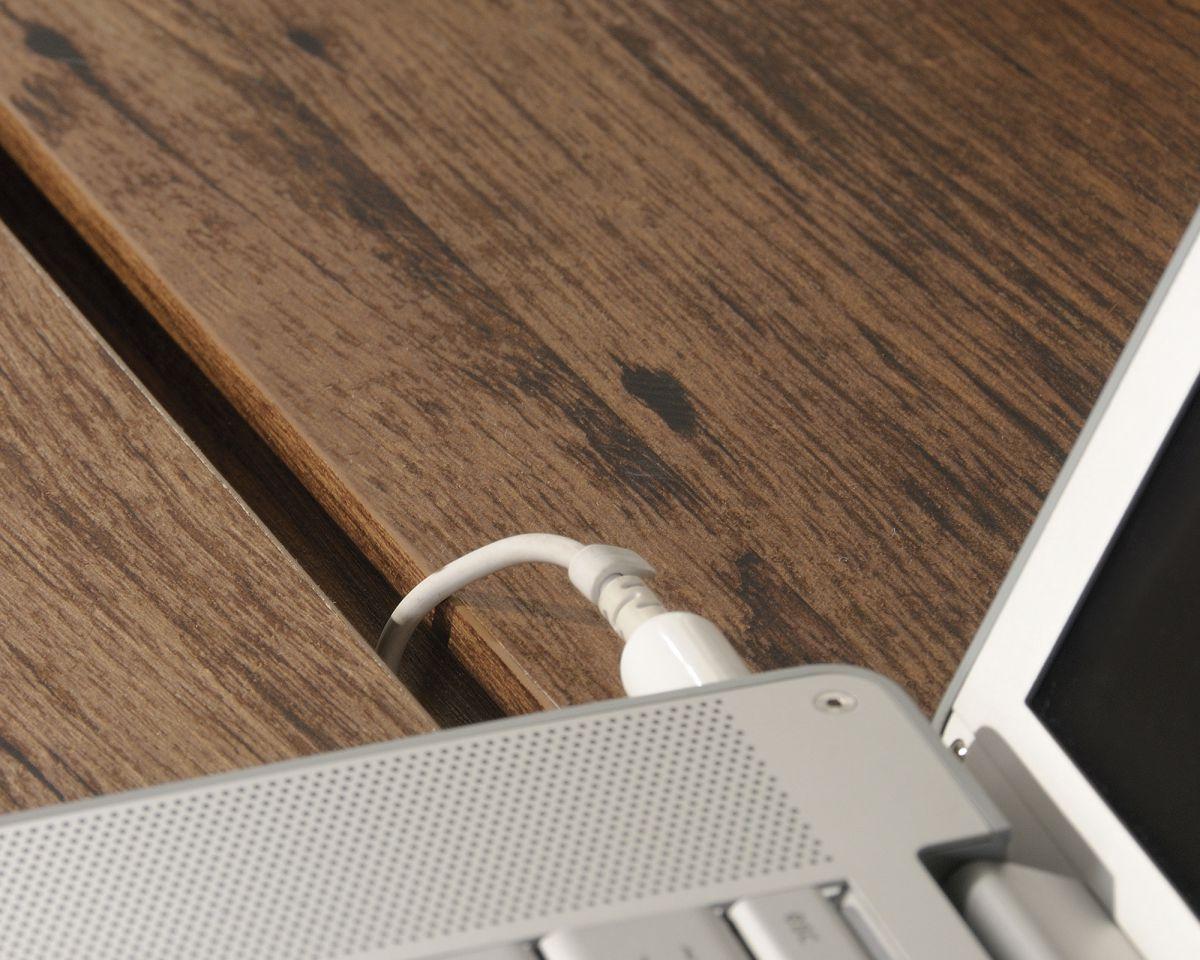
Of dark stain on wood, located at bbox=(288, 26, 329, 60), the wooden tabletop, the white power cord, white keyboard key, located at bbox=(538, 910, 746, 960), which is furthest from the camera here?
dark stain on wood, located at bbox=(288, 26, 329, 60)

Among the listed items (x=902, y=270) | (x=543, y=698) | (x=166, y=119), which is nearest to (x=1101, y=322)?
(x=902, y=270)

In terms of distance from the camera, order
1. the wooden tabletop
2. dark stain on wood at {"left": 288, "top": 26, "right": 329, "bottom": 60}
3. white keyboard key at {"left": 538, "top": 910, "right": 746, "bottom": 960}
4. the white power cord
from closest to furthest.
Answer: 1. white keyboard key at {"left": 538, "top": 910, "right": 746, "bottom": 960}
2. the white power cord
3. the wooden tabletop
4. dark stain on wood at {"left": 288, "top": 26, "right": 329, "bottom": 60}

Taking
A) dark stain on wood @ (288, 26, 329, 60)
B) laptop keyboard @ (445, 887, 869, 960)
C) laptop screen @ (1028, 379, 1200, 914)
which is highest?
dark stain on wood @ (288, 26, 329, 60)

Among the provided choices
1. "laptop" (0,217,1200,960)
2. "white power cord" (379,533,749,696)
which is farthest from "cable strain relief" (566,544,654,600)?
"laptop" (0,217,1200,960)

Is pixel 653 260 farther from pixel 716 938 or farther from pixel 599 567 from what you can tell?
pixel 716 938

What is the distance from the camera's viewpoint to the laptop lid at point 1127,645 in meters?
0.40

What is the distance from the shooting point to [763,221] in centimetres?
75

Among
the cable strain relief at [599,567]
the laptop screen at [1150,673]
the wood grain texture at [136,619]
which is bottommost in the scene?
the wood grain texture at [136,619]

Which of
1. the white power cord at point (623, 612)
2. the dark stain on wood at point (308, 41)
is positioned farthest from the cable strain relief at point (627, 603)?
the dark stain on wood at point (308, 41)

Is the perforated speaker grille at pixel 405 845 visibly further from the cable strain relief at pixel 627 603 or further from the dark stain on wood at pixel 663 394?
the dark stain on wood at pixel 663 394

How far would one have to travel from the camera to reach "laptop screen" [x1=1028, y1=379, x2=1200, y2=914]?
401mm

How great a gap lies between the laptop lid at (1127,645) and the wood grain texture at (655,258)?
5.2 inches

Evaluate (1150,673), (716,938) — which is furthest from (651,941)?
(1150,673)

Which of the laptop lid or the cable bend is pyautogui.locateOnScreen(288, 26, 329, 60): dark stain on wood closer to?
the cable bend
